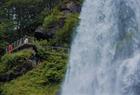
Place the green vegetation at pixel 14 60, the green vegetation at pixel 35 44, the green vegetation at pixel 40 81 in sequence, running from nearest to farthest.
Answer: the green vegetation at pixel 40 81 → the green vegetation at pixel 35 44 → the green vegetation at pixel 14 60

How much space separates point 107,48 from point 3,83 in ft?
20.7

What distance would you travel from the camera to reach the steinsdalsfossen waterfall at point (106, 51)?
20.9 m

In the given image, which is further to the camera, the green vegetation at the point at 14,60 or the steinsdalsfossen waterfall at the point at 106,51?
the green vegetation at the point at 14,60

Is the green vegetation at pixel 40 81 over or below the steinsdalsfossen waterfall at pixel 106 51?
below

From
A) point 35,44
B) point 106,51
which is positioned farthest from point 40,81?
point 106,51

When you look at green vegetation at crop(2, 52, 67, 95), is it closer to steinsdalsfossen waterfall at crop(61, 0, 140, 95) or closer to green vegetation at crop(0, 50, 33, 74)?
steinsdalsfossen waterfall at crop(61, 0, 140, 95)

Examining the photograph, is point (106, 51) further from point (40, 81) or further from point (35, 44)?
point (35, 44)

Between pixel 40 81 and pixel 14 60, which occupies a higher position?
pixel 14 60

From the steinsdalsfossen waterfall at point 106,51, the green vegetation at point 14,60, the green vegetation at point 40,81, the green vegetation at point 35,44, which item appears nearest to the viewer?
the steinsdalsfossen waterfall at point 106,51

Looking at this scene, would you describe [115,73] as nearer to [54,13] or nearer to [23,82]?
[23,82]

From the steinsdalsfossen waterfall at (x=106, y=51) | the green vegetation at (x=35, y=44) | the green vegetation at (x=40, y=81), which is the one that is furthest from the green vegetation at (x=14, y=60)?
the steinsdalsfossen waterfall at (x=106, y=51)

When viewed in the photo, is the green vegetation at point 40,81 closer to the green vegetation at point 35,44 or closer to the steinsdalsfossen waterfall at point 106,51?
the green vegetation at point 35,44

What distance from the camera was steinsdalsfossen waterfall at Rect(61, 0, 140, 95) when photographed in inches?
822

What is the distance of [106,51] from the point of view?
2409 cm
